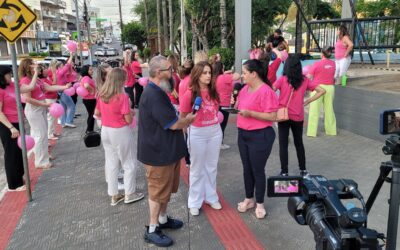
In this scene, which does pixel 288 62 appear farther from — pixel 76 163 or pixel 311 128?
pixel 76 163

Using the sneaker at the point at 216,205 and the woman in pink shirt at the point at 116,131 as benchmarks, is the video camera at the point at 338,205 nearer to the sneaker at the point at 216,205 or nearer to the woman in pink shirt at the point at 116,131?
the sneaker at the point at 216,205

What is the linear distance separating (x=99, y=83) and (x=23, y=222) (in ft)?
6.83

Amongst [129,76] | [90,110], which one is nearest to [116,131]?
[90,110]

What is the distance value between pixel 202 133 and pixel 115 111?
1.05 m

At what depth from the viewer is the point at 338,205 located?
73.8 inches

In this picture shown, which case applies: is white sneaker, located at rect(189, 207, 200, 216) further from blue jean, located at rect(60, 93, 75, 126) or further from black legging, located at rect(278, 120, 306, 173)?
blue jean, located at rect(60, 93, 75, 126)

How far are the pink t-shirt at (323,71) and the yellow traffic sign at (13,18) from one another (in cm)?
499

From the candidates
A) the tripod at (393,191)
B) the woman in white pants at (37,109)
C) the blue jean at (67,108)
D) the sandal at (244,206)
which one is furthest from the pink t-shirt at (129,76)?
the tripod at (393,191)

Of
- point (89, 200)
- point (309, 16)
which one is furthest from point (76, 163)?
point (309, 16)

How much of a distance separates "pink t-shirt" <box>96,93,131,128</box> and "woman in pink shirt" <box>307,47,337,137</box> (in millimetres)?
4111

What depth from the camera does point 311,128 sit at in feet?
24.8

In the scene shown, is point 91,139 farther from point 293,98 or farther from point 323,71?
point 323,71

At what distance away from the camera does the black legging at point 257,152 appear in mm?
3938

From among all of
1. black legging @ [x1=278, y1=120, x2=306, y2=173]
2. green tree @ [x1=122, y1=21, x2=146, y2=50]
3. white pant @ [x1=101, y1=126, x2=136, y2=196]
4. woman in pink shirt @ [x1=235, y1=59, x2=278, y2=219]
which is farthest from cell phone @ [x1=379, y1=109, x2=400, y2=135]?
green tree @ [x1=122, y1=21, x2=146, y2=50]
